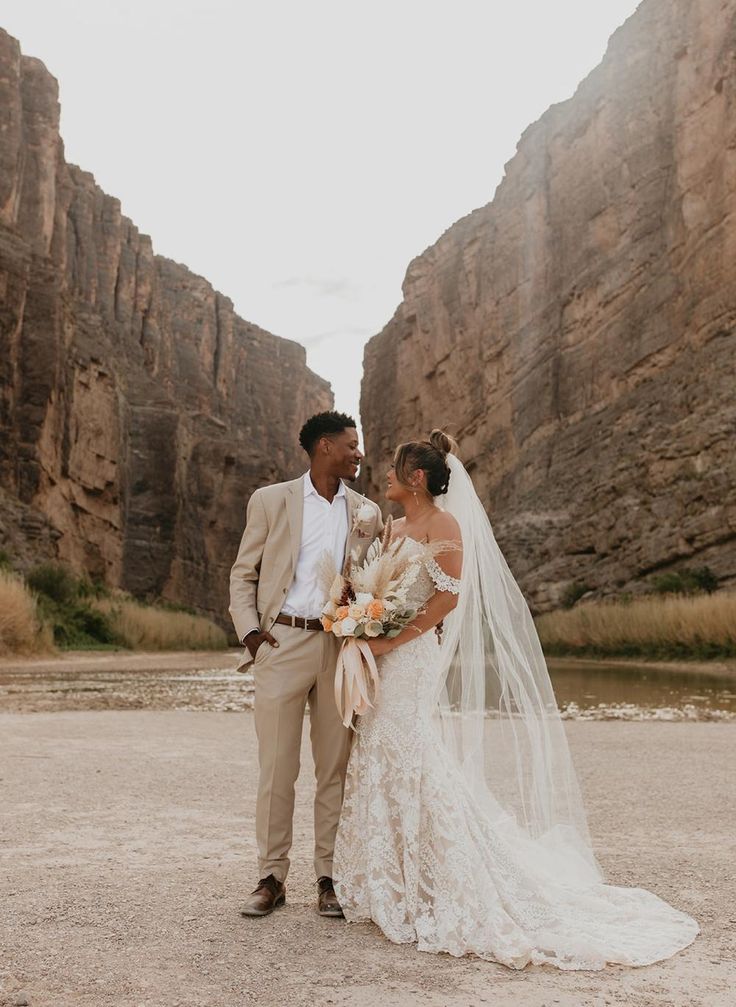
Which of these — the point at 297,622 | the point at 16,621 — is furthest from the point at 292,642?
the point at 16,621

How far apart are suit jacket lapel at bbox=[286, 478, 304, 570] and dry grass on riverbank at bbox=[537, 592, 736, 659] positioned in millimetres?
20543

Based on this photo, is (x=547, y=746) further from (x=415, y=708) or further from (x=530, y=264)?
(x=530, y=264)

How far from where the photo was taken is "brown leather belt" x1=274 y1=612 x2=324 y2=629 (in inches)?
163

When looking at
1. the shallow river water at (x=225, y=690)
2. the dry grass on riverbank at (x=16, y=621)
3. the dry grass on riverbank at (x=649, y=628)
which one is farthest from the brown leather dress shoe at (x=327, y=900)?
the dry grass on riverbank at (x=16, y=621)

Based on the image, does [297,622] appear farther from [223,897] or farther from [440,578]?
[223,897]

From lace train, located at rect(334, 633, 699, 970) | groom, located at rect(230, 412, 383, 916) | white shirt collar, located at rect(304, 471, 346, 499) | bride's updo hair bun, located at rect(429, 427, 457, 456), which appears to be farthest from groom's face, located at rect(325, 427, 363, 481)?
lace train, located at rect(334, 633, 699, 970)

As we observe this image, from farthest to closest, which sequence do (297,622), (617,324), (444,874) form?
(617,324), (297,622), (444,874)

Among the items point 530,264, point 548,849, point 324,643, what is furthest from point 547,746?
point 530,264

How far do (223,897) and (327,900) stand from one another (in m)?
0.50

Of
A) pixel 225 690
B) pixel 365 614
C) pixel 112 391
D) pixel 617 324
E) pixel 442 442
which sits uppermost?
pixel 112 391

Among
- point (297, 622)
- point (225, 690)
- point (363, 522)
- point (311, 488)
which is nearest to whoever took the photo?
point (297, 622)

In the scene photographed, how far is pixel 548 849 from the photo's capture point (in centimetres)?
423

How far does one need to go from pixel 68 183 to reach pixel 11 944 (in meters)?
69.8

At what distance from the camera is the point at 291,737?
411 cm
